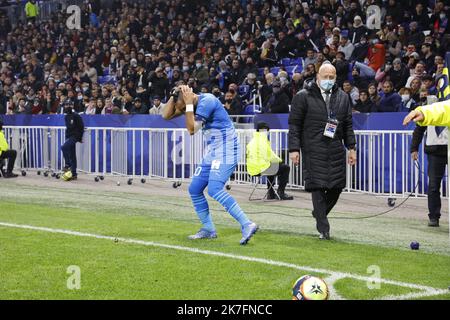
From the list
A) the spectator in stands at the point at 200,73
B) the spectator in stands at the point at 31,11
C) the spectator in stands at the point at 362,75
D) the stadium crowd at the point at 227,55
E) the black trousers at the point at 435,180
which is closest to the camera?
the black trousers at the point at 435,180

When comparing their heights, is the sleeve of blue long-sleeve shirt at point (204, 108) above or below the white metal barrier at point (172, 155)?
above

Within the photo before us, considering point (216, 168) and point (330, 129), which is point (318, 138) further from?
point (216, 168)

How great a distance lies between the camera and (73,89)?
98.2 ft

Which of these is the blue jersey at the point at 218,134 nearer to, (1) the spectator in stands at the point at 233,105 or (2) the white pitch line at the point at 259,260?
(2) the white pitch line at the point at 259,260

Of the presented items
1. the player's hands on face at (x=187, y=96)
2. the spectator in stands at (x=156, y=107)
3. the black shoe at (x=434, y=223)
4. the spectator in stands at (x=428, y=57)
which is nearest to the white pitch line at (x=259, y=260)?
the player's hands on face at (x=187, y=96)

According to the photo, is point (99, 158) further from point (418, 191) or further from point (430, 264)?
point (430, 264)

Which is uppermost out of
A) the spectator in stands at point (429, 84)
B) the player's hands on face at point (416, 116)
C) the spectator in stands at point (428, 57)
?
the spectator in stands at point (428, 57)

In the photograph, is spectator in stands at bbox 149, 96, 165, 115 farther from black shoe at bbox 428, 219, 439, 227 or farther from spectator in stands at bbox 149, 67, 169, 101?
black shoe at bbox 428, 219, 439, 227

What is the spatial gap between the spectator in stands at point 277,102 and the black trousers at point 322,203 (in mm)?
9646

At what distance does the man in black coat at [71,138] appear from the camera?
70.9 ft

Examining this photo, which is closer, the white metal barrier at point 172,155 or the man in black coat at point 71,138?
the white metal barrier at point 172,155

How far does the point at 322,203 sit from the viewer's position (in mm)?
10625
